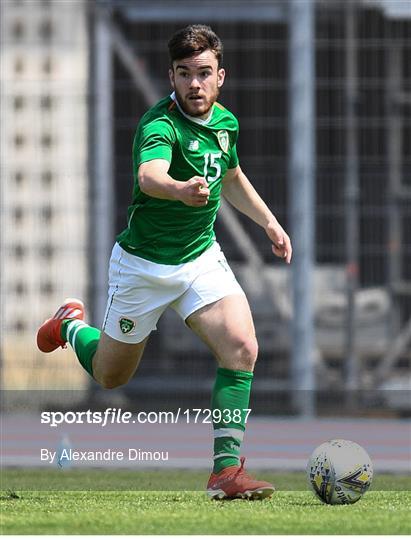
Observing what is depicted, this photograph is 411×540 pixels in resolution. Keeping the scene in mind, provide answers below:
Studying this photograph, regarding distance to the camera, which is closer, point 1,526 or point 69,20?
point 1,526

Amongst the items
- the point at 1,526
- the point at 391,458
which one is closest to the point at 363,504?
the point at 1,526

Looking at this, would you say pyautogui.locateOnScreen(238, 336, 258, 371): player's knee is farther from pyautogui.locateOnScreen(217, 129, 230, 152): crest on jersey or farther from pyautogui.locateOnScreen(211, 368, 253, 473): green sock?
pyautogui.locateOnScreen(217, 129, 230, 152): crest on jersey

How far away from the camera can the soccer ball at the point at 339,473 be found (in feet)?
23.3

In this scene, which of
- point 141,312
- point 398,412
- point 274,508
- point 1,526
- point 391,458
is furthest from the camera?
point 398,412

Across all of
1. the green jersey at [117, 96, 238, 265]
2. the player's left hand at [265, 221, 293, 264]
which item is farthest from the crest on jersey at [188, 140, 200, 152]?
the player's left hand at [265, 221, 293, 264]

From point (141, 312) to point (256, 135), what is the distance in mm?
9386

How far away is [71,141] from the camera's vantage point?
54.3ft

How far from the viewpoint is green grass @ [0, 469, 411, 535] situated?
6.00 metres

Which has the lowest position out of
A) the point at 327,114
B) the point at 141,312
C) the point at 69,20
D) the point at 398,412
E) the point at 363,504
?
the point at 398,412

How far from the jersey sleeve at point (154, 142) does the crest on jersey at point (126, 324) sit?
831 mm

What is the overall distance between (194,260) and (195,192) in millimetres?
1104

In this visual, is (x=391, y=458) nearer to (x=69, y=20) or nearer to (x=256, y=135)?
(x=256, y=135)

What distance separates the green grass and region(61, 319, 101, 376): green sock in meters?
0.68

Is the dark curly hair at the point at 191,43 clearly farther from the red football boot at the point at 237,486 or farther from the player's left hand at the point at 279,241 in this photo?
the red football boot at the point at 237,486
